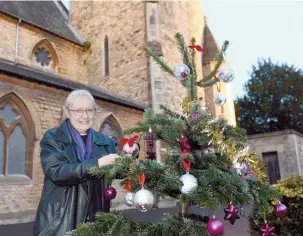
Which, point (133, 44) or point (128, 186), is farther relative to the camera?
point (133, 44)

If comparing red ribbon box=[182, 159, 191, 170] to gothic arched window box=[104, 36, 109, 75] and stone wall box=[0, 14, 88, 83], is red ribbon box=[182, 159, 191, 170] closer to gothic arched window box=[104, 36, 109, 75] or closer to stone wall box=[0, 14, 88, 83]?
stone wall box=[0, 14, 88, 83]

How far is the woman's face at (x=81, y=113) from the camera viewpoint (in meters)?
1.80

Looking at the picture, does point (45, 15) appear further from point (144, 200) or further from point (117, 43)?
point (144, 200)

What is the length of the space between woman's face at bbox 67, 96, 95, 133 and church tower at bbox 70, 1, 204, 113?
10.3 metres

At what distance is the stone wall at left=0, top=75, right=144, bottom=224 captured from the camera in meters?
7.21

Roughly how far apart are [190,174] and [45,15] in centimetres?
1471

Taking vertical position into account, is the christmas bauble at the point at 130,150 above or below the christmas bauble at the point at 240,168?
above

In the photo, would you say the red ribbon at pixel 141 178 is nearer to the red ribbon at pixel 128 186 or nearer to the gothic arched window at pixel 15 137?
the red ribbon at pixel 128 186

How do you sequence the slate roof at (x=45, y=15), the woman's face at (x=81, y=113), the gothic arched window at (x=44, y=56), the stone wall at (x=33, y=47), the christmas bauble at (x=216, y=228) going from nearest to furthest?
the christmas bauble at (x=216, y=228) < the woman's face at (x=81, y=113) < the stone wall at (x=33, y=47) < the slate roof at (x=45, y=15) < the gothic arched window at (x=44, y=56)

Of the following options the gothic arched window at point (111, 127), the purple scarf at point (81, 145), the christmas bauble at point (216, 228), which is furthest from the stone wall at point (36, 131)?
the christmas bauble at point (216, 228)

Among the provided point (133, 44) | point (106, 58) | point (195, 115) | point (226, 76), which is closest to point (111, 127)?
point (133, 44)

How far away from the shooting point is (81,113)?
182 cm

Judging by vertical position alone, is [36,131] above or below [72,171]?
above

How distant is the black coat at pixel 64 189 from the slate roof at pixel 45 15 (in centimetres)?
1112
